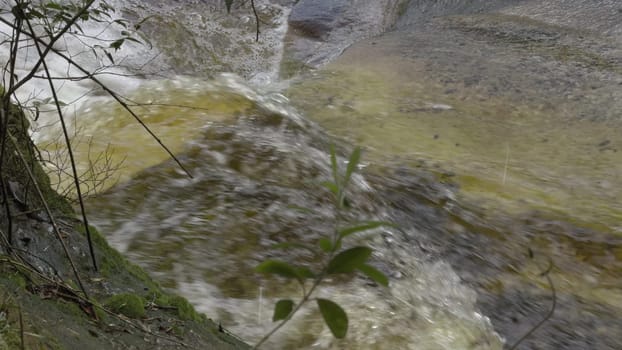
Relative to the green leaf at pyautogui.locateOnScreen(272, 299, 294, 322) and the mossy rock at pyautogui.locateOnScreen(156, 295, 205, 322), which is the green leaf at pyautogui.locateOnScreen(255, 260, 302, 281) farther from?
the mossy rock at pyautogui.locateOnScreen(156, 295, 205, 322)

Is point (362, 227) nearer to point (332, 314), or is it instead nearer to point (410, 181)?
point (332, 314)

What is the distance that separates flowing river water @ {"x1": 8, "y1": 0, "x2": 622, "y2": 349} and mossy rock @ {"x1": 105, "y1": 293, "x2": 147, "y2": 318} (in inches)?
21.2

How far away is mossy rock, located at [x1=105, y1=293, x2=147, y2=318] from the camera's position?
1.59 meters

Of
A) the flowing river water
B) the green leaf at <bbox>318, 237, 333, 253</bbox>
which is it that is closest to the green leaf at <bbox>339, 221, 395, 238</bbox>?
the green leaf at <bbox>318, 237, 333, 253</bbox>

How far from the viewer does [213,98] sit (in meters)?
4.76

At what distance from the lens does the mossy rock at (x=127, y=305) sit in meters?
1.59

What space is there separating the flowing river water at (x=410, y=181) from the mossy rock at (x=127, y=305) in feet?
1.76

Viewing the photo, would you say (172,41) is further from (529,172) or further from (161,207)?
(161,207)

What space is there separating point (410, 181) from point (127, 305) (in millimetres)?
3257

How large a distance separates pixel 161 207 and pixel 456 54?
531 centimetres

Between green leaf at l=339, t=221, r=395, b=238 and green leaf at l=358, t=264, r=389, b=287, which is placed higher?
green leaf at l=339, t=221, r=395, b=238

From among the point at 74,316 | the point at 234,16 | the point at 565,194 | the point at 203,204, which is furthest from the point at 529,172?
the point at 234,16

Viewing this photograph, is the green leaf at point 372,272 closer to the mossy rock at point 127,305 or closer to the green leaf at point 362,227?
the green leaf at point 362,227

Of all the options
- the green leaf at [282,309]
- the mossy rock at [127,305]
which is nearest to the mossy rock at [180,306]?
the mossy rock at [127,305]
